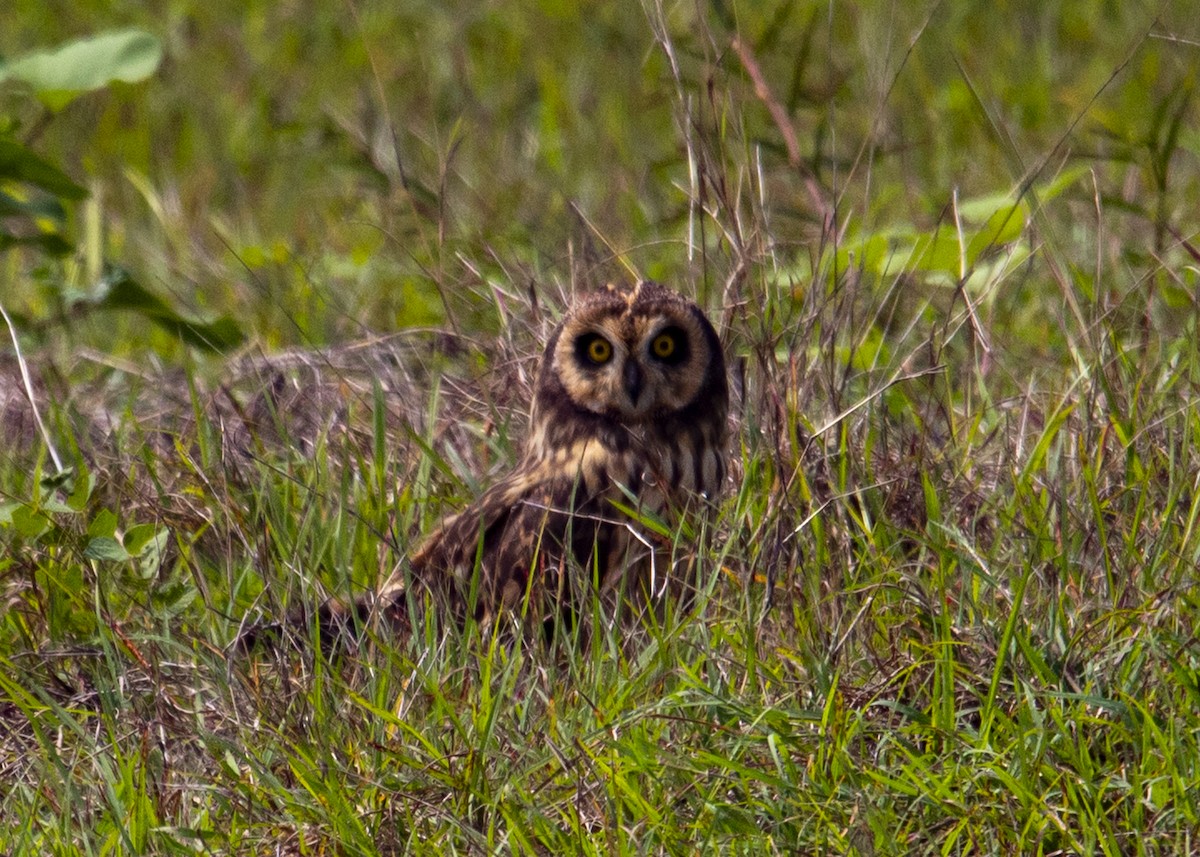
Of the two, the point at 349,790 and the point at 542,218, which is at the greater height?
the point at 542,218

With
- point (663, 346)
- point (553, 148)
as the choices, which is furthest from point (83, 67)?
point (553, 148)

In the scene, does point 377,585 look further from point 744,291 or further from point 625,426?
point 744,291

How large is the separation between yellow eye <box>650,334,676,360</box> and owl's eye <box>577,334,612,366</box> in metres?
0.09

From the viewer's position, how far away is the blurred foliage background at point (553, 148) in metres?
4.65

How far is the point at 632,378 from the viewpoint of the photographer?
3871 millimetres

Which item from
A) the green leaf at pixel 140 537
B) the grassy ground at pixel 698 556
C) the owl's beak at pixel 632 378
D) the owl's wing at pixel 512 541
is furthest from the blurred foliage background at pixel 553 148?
the green leaf at pixel 140 537

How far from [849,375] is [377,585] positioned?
102cm

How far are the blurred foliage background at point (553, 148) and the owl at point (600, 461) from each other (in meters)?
0.27

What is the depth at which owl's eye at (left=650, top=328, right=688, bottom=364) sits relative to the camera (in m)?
3.87

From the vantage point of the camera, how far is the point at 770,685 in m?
3.11

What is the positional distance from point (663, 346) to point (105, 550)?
3.88ft

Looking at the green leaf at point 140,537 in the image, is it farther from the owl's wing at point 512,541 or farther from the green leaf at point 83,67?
the green leaf at point 83,67

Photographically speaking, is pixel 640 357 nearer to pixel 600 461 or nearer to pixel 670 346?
pixel 670 346

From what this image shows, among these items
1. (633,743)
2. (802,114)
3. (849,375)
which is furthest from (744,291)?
(802,114)
